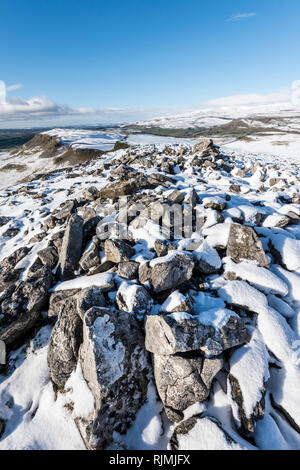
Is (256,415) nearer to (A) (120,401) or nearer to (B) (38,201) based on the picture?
(A) (120,401)

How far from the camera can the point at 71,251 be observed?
8.37 metres

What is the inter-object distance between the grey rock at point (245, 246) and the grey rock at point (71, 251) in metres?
5.96

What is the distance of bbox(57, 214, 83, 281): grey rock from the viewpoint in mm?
7885

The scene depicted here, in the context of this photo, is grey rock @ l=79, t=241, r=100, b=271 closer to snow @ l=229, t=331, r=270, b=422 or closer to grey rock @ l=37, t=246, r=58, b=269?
grey rock @ l=37, t=246, r=58, b=269

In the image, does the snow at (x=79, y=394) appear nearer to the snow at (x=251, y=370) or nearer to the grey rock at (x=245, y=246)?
the snow at (x=251, y=370)

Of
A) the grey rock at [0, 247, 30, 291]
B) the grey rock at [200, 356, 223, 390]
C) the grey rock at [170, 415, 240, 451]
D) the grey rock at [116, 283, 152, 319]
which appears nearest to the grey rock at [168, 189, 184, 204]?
the grey rock at [116, 283, 152, 319]

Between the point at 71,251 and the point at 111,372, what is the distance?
16.5 ft

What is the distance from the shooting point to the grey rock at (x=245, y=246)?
703cm

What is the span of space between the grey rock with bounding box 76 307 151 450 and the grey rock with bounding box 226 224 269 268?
14.2ft

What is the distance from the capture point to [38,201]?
1841 centimetres

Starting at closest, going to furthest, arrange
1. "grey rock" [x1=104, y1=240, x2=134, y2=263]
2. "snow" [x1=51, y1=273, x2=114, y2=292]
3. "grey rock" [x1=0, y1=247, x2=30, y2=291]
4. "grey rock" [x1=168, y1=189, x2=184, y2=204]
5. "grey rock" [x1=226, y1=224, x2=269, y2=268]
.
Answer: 1. "snow" [x1=51, y1=273, x2=114, y2=292]
2. "grey rock" [x1=226, y1=224, x2=269, y2=268]
3. "grey rock" [x1=104, y1=240, x2=134, y2=263]
4. "grey rock" [x1=0, y1=247, x2=30, y2=291]
5. "grey rock" [x1=168, y1=189, x2=184, y2=204]

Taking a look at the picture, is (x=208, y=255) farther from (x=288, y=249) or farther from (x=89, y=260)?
(x=89, y=260)

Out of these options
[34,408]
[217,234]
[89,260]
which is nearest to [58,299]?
[89,260]

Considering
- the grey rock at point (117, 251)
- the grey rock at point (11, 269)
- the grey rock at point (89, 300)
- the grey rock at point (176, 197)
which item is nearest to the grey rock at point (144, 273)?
the grey rock at point (117, 251)
